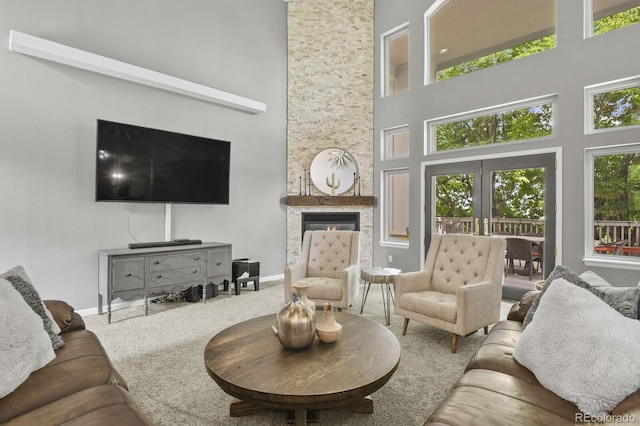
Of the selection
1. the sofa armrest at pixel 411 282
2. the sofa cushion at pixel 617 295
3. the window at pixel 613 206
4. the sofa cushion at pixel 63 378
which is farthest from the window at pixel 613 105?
the sofa cushion at pixel 63 378

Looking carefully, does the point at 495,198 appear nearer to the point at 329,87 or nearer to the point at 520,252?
the point at 520,252

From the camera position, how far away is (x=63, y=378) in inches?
58.4

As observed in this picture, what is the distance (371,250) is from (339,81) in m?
→ 3.12

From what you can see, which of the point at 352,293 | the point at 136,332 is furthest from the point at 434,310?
the point at 136,332

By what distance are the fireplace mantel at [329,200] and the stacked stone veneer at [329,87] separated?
211 millimetres

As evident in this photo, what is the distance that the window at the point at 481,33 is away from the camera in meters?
4.41

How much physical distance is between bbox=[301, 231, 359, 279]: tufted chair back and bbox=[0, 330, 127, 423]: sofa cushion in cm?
256

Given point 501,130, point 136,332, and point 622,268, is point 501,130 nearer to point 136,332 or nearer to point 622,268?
point 622,268

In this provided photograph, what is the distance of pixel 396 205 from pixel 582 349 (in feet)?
15.3

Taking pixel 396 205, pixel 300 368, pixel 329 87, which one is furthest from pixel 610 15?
pixel 300 368

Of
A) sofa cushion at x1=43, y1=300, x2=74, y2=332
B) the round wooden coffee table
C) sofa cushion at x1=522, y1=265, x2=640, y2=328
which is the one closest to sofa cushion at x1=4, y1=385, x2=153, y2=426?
the round wooden coffee table

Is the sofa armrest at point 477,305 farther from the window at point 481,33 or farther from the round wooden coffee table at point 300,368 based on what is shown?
the window at point 481,33

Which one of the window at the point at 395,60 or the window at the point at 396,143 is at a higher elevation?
the window at the point at 395,60

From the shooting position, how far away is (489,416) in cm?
121
